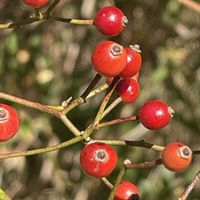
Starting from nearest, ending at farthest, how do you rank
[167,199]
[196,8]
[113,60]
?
[113,60]
[196,8]
[167,199]

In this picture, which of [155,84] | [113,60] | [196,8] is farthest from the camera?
[155,84]

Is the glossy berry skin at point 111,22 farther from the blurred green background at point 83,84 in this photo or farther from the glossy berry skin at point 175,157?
the blurred green background at point 83,84

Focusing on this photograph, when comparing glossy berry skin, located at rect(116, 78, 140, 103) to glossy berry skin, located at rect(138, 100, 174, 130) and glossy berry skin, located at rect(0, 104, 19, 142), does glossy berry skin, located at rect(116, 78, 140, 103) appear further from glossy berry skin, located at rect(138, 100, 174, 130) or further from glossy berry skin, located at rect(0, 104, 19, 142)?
glossy berry skin, located at rect(0, 104, 19, 142)

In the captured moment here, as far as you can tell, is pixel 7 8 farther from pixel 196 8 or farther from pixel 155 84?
pixel 196 8

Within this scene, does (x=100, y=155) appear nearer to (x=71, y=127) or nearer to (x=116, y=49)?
(x=71, y=127)

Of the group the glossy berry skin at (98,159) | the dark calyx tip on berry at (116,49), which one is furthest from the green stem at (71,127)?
the dark calyx tip on berry at (116,49)

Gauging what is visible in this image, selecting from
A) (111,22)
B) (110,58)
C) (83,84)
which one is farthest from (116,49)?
(83,84)

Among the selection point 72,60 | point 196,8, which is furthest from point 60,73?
point 196,8
